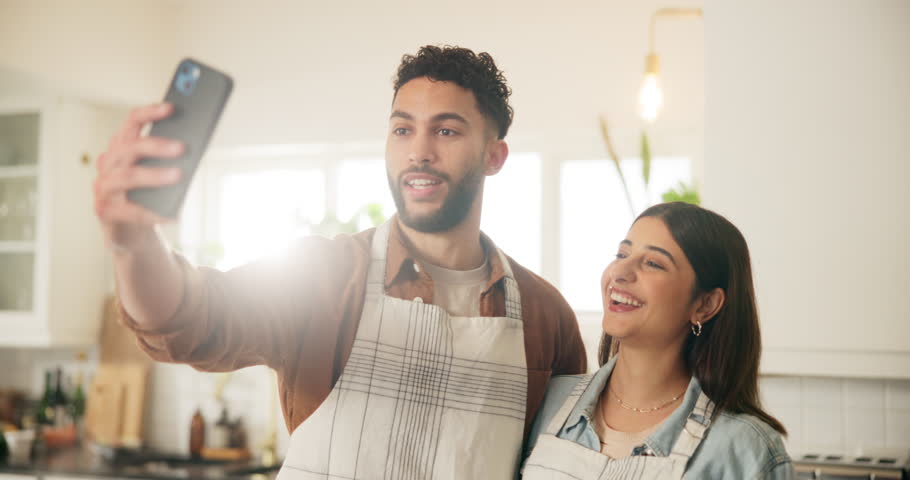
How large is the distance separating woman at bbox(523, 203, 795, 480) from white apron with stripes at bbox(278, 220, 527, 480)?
0.13 meters

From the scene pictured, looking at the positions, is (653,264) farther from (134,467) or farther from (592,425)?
(134,467)

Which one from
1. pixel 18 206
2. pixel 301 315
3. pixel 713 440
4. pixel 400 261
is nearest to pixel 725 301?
pixel 713 440

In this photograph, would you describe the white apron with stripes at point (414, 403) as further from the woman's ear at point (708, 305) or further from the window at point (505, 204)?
the window at point (505, 204)

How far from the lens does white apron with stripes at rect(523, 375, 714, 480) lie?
1415mm

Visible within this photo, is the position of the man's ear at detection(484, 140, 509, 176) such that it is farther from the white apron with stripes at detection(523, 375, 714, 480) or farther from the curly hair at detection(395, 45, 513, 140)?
the white apron with stripes at detection(523, 375, 714, 480)

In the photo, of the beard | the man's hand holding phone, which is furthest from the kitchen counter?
the man's hand holding phone

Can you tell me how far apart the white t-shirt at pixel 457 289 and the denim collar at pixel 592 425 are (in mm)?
262

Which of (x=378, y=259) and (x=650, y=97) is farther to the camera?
(x=650, y=97)

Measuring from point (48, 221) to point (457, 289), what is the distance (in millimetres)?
2796

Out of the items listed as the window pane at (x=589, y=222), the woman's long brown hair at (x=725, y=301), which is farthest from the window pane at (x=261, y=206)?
the woman's long brown hair at (x=725, y=301)

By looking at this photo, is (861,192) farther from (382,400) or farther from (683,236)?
(382,400)

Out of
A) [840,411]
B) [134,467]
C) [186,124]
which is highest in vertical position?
[186,124]

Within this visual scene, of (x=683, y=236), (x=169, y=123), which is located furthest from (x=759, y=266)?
(x=169, y=123)

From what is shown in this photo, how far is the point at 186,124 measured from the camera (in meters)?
0.88
